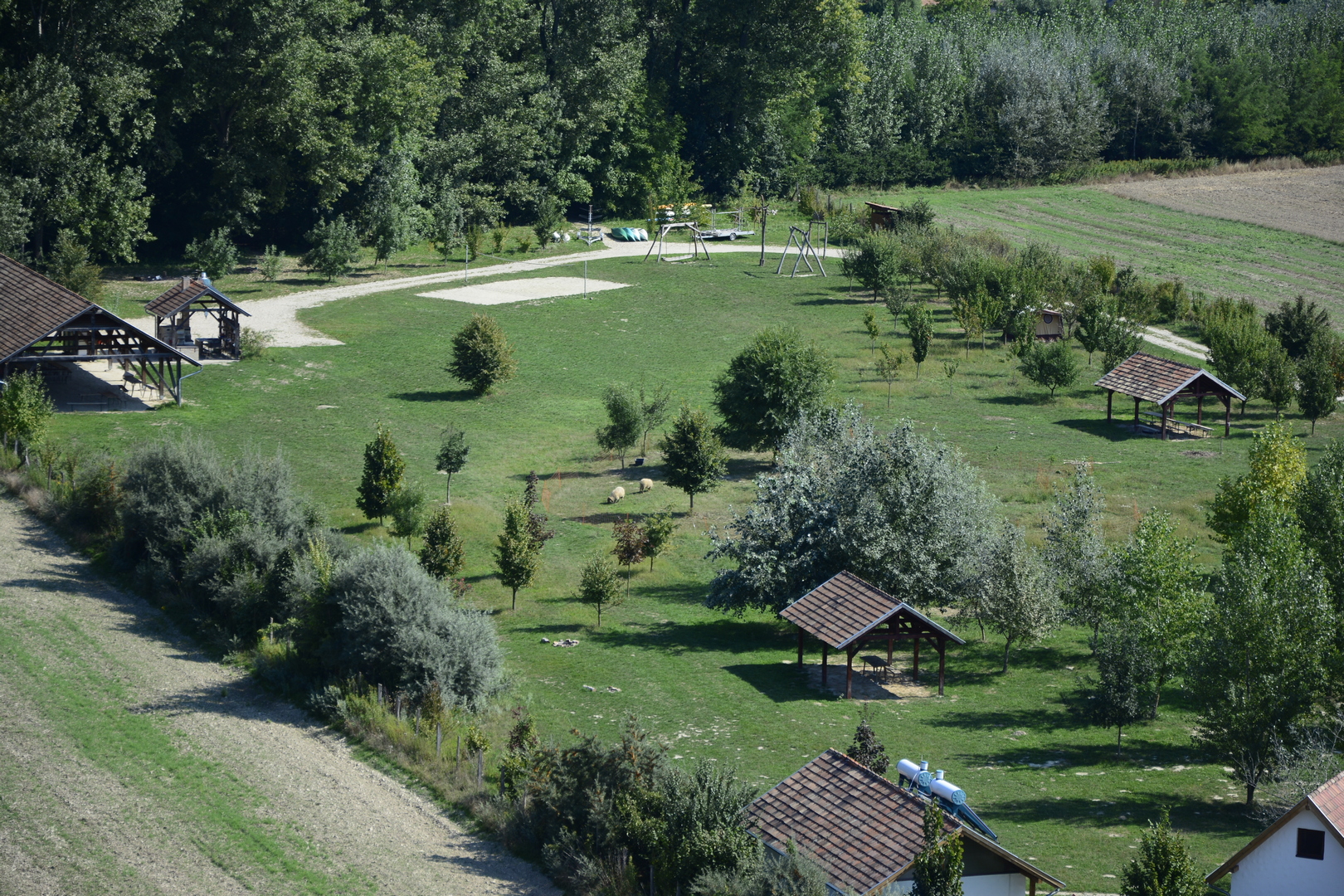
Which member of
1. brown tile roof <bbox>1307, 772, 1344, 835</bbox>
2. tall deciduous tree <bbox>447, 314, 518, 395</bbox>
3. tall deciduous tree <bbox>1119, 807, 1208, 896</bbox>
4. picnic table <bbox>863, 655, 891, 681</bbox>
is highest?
tall deciduous tree <bbox>447, 314, 518, 395</bbox>

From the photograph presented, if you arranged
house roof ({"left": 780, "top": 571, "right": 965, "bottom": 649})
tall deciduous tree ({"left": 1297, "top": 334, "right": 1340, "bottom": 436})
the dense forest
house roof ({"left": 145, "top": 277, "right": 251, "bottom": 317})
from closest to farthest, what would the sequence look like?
house roof ({"left": 780, "top": 571, "right": 965, "bottom": 649}), tall deciduous tree ({"left": 1297, "top": 334, "right": 1340, "bottom": 436}), house roof ({"left": 145, "top": 277, "right": 251, "bottom": 317}), the dense forest

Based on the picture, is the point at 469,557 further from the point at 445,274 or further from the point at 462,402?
the point at 445,274

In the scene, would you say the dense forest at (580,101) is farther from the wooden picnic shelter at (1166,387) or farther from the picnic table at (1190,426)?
the picnic table at (1190,426)

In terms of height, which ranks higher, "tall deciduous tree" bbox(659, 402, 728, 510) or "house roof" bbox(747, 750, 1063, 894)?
"tall deciduous tree" bbox(659, 402, 728, 510)

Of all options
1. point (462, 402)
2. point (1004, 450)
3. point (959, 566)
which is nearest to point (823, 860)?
point (959, 566)

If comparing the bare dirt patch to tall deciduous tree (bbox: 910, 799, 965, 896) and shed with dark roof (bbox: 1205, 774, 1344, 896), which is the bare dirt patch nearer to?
shed with dark roof (bbox: 1205, 774, 1344, 896)

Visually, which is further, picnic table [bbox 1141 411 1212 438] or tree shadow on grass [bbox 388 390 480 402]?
picnic table [bbox 1141 411 1212 438]

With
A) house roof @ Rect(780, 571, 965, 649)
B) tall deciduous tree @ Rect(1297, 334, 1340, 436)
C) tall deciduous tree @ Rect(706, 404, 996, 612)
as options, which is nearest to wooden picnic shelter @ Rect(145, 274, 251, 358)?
tall deciduous tree @ Rect(706, 404, 996, 612)

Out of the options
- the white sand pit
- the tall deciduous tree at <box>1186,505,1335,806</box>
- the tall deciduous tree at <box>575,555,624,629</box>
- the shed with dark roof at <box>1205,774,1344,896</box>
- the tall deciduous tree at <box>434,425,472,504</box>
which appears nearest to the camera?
the shed with dark roof at <box>1205,774,1344,896</box>
